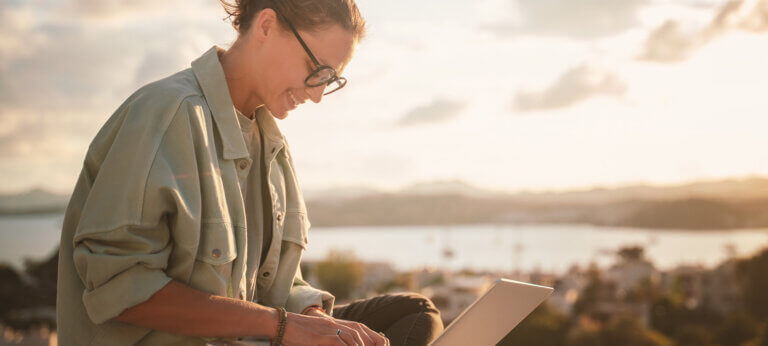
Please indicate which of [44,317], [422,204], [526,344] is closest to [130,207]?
[526,344]

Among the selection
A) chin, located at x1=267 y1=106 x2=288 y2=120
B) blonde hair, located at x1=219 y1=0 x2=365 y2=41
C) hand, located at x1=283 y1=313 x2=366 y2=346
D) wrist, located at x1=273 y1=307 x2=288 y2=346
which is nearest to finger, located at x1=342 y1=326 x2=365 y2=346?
hand, located at x1=283 y1=313 x2=366 y2=346

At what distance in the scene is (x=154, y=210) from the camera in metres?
1.13

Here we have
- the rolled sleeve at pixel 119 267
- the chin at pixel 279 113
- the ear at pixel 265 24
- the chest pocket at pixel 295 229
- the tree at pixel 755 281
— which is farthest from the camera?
the tree at pixel 755 281

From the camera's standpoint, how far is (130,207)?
3.66 ft

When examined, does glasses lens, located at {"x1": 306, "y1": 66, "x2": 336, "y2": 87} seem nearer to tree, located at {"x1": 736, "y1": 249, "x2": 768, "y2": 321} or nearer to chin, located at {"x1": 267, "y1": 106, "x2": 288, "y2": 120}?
chin, located at {"x1": 267, "y1": 106, "x2": 288, "y2": 120}

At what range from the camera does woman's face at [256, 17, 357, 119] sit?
1426 mm

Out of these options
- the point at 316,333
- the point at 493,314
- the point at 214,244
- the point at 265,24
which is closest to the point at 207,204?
the point at 214,244

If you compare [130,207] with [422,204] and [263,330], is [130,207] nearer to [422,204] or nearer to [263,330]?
[263,330]

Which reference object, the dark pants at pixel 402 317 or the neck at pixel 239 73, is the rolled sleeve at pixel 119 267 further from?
the dark pants at pixel 402 317

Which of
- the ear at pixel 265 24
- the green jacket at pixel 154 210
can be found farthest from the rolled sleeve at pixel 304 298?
the ear at pixel 265 24

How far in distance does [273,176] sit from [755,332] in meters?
20.3

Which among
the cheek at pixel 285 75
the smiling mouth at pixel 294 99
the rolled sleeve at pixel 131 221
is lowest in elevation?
the rolled sleeve at pixel 131 221

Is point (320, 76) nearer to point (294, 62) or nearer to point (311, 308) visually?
point (294, 62)

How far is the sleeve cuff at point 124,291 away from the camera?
1.11m
